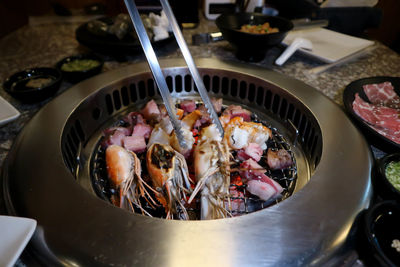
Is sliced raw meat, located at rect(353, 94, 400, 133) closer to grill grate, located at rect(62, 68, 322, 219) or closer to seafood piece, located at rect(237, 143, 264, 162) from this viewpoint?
grill grate, located at rect(62, 68, 322, 219)

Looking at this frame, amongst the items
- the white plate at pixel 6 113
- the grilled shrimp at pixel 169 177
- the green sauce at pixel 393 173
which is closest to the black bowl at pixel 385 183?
the green sauce at pixel 393 173

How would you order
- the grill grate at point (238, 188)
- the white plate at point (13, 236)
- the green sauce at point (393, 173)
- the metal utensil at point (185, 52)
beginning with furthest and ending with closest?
1. the grill grate at point (238, 188)
2. the green sauce at point (393, 173)
3. the metal utensil at point (185, 52)
4. the white plate at point (13, 236)

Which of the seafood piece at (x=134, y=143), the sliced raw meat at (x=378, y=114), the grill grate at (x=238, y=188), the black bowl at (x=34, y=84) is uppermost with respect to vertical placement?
the black bowl at (x=34, y=84)

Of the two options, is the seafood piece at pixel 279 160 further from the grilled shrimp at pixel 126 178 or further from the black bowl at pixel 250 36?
the black bowl at pixel 250 36

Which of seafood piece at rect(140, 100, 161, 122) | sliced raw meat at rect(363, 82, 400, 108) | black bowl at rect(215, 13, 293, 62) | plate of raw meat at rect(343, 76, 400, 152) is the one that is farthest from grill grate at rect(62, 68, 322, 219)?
sliced raw meat at rect(363, 82, 400, 108)

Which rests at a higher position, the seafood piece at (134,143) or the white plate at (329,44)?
the white plate at (329,44)

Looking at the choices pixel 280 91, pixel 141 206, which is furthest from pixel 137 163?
pixel 280 91

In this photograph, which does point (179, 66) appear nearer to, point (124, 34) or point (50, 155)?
point (124, 34)
